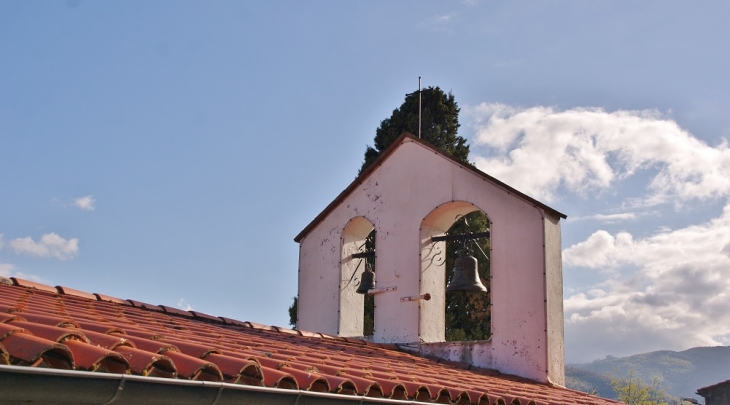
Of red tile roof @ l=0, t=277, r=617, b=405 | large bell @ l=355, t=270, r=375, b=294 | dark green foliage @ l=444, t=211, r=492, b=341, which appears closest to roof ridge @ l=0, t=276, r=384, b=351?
red tile roof @ l=0, t=277, r=617, b=405

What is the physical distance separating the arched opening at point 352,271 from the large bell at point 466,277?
48.4 inches

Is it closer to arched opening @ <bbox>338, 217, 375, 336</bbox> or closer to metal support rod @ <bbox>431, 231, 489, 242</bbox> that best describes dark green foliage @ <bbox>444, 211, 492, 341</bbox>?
arched opening @ <bbox>338, 217, 375, 336</bbox>

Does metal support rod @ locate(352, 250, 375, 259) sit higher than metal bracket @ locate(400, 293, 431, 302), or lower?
higher

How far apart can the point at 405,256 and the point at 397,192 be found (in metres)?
0.76

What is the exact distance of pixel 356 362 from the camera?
640 centimetres

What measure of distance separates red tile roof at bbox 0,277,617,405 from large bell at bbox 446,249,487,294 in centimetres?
83

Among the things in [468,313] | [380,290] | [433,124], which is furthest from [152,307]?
[433,124]

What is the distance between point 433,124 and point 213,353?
45.4ft

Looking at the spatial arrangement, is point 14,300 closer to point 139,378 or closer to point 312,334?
point 139,378

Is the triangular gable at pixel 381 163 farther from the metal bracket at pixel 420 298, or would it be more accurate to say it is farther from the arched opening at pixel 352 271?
the metal bracket at pixel 420 298

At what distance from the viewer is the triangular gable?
29.9ft

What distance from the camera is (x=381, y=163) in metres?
10.1

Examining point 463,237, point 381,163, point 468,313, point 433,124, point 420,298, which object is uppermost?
point 433,124

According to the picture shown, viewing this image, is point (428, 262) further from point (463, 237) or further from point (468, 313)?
point (468, 313)
